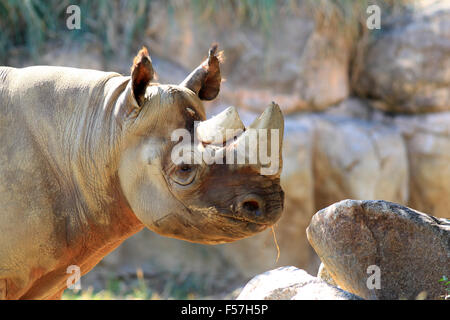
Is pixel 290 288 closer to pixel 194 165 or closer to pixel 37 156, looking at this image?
pixel 194 165

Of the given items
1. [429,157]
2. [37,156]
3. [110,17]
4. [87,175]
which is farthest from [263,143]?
[429,157]

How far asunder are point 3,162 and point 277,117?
152cm

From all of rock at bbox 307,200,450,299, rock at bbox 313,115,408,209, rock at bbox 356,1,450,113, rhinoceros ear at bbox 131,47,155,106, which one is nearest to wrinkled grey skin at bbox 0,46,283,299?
rhinoceros ear at bbox 131,47,155,106

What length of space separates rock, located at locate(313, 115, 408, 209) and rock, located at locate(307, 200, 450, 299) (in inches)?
200

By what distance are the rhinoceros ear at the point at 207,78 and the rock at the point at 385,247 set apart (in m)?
1.05

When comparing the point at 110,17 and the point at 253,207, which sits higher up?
the point at 110,17

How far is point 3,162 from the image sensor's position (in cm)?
367

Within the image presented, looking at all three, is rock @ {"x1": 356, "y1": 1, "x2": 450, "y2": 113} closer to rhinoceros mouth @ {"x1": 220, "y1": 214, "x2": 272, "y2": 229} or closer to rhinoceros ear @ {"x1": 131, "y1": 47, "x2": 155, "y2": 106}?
rhinoceros ear @ {"x1": 131, "y1": 47, "x2": 155, "y2": 106}

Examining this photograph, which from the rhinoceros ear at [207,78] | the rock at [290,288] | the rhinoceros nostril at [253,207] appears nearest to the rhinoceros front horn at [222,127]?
the rhinoceros nostril at [253,207]

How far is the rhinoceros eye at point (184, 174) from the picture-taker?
11.3 ft

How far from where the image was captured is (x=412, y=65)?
30.4ft

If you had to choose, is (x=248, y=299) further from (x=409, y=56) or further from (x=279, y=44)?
(x=409, y=56)

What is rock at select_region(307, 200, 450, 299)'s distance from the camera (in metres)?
3.61

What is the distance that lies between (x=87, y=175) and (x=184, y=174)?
2.17 feet
